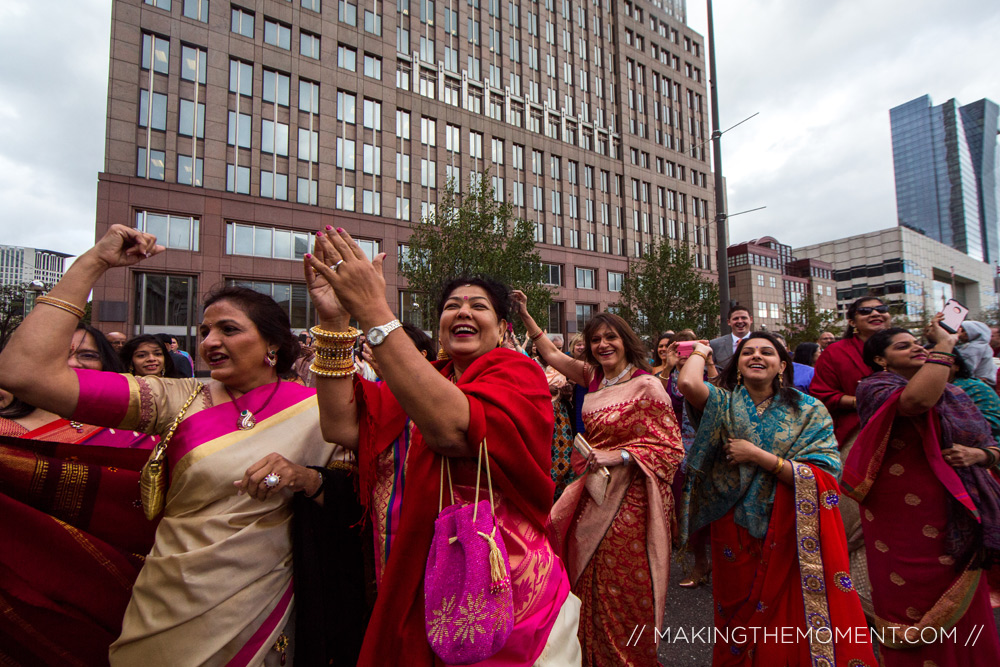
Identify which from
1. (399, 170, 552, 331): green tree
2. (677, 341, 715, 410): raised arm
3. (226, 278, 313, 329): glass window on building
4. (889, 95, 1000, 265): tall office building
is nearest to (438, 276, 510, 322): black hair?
(677, 341, 715, 410): raised arm

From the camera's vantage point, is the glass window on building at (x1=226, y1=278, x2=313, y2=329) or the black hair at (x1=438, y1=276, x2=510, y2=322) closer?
the black hair at (x1=438, y1=276, x2=510, y2=322)

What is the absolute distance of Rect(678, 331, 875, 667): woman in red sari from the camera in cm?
234

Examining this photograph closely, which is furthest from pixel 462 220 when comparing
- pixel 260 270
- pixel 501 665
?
pixel 501 665

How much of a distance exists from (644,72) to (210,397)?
46959 mm

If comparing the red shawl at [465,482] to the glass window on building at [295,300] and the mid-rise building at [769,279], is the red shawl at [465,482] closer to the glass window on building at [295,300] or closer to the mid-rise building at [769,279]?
the glass window on building at [295,300]

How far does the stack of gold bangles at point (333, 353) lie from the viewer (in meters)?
1.56

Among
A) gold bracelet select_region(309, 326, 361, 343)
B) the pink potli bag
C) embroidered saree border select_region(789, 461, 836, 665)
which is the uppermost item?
gold bracelet select_region(309, 326, 361, 343)

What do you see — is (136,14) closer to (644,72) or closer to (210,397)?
(210,397)

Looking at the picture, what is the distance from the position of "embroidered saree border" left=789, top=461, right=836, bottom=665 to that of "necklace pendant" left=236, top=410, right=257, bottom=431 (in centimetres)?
259

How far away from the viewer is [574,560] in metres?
2.87

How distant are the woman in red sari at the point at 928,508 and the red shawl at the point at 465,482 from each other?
2498mm

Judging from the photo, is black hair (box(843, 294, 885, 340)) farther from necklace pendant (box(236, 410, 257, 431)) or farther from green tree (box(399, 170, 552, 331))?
green tree (box(399, 170, 552, 331))

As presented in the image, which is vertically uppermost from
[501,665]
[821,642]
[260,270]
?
[260,270]

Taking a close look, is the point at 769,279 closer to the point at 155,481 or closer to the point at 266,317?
the point at 266,317
